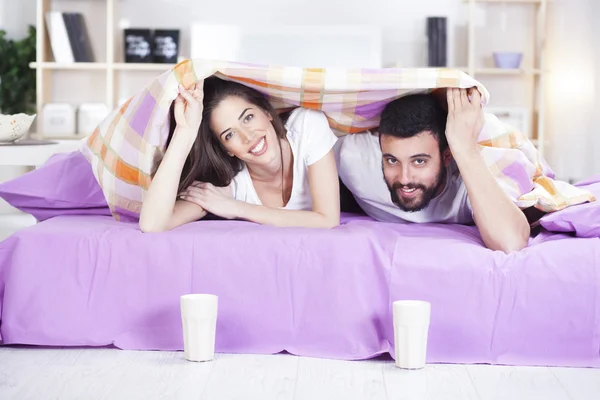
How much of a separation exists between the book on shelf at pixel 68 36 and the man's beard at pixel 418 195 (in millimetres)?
3644

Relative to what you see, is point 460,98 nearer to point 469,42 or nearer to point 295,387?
point 295,387

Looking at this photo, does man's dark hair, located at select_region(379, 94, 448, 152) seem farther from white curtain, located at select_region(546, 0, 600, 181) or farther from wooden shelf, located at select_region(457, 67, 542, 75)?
white curtain, located at select_region(546, 0, 600, 181)

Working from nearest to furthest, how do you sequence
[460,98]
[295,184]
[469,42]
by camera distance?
[460,98], [295,184], [469,42]

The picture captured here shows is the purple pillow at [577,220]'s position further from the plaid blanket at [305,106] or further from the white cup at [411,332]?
the white cup at [411,332]

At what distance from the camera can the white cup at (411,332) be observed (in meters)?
2.03

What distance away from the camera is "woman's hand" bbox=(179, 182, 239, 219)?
2.54m

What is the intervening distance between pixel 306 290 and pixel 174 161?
0.49 m

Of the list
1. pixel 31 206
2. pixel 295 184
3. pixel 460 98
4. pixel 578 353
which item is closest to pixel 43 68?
pixel 31 206

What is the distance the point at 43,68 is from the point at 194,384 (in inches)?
163

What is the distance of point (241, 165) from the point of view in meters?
2.65

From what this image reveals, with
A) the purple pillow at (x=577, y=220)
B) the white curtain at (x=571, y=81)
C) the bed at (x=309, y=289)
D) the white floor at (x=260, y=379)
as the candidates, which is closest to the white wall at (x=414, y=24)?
the white curtain at (x=571, y=81)

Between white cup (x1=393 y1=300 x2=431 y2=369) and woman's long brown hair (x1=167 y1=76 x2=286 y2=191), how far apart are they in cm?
73

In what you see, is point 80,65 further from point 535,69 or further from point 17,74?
point 535,69

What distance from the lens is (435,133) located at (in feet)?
7.94
